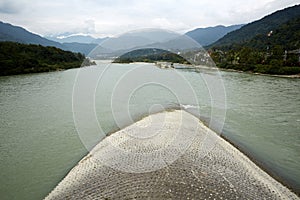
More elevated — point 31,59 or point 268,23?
point 268,23

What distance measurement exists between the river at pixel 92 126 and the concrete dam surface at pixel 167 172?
0.78m

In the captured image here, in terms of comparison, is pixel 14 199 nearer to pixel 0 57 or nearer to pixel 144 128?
pixel 144 128

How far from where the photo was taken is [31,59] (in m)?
41.2

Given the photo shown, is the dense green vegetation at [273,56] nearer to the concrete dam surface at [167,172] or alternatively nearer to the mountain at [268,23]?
the mountain at [268,23]

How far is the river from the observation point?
7742 millimetres

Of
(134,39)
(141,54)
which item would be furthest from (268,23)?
(134,39)

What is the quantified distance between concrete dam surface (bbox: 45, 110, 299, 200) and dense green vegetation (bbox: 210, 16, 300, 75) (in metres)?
31.2

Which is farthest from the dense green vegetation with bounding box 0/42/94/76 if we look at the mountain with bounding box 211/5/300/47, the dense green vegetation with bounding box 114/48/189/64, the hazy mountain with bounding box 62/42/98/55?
the mountain with bounding box 211/5/300/47

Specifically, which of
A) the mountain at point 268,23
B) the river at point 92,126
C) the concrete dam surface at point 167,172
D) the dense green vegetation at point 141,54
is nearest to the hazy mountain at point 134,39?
the dense green vegetation at point 141,54

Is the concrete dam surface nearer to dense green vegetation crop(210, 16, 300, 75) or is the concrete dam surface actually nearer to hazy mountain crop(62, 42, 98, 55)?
hazy mountain crop(62, 42, 98, 55)

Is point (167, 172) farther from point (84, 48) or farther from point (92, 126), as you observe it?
point (84, 48)

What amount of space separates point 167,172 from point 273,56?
40.8 metres

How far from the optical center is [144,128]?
1077cm

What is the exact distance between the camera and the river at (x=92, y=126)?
7.74m
